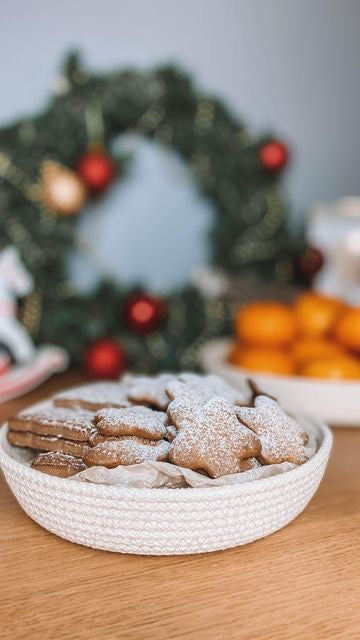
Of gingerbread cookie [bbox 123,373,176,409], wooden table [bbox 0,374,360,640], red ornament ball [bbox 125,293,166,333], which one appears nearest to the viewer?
wooden table [bbox 0,374,360,640]

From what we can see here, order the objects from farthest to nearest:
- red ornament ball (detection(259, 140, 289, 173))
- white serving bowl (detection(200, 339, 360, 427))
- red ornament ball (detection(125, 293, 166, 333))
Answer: red ornament ball (detection(259, 140, 289, 173))
red ornament ball (detection(125, 293, 166, 333))
white serving bowl (detection(200, 339, 360, 427))

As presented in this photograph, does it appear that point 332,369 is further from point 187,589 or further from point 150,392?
point 187,589

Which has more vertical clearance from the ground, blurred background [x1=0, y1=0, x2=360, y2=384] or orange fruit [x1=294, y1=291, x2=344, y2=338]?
blurred background [x1=0, y1=0, x2=360, y2=384]

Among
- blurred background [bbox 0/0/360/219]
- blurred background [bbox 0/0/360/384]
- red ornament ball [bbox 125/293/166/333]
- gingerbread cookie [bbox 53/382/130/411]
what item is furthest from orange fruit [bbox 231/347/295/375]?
blurred background [bbox 0/0/360/219]

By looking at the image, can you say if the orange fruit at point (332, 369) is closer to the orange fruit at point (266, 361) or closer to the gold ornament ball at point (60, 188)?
the orange fruit at point (266, 361)

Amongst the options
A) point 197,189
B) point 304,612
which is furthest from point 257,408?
point 197,189

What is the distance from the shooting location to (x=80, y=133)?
4.93ft

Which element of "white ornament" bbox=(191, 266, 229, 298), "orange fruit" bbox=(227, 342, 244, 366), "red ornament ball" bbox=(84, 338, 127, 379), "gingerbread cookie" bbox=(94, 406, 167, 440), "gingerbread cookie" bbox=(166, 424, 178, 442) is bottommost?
"red ornament ball" bbox=(84, 338, 127, 379)

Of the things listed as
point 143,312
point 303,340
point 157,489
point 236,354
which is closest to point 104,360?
point 143,312

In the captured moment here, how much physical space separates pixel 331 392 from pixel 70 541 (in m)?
0.54

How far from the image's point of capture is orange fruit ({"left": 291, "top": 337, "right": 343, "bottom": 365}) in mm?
1232

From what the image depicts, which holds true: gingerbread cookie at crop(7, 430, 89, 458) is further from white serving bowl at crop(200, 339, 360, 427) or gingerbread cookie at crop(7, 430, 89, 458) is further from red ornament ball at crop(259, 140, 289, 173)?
red ornament ball at crop(259, 140, 289, 173)

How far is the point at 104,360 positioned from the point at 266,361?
35 cm

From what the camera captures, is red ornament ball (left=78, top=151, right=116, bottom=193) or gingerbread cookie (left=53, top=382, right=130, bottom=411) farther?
red ornament ball (left=78, top=151, right=116, bottom=193)
